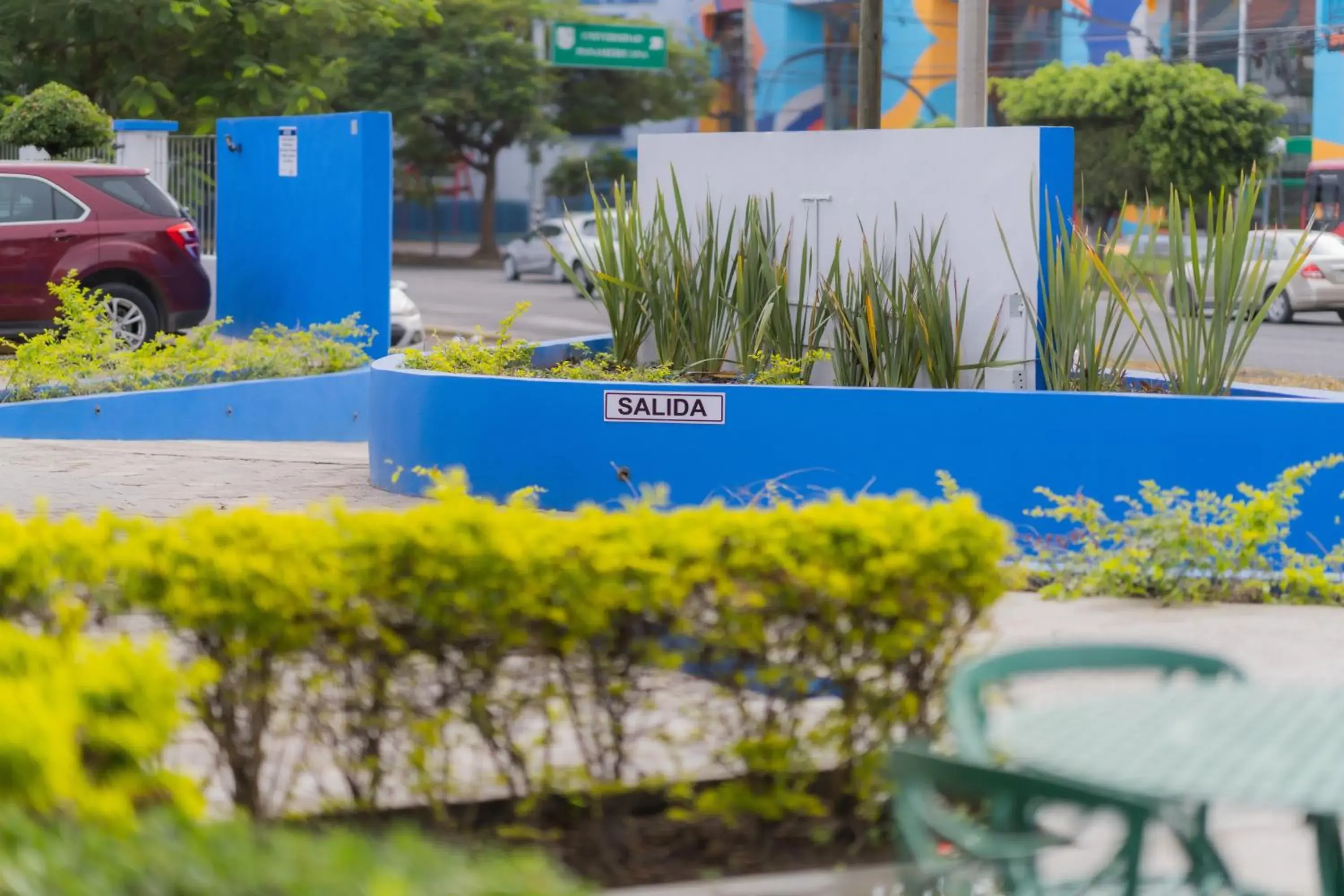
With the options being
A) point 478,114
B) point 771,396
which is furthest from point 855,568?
point 478,114

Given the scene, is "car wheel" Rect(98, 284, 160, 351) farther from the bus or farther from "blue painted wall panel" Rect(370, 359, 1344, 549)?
the bus

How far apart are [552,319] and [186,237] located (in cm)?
1276

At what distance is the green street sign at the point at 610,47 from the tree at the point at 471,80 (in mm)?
12221

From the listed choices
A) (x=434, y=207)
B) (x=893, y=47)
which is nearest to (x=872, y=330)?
(x=434, y=207)

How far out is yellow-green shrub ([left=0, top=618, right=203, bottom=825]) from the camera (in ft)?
7.47

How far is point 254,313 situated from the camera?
15531 mm

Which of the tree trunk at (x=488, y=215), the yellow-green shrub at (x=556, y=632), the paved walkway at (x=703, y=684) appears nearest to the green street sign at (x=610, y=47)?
the tree trunk at (x=488, y=215)

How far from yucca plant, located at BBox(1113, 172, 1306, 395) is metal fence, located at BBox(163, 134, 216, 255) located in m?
11.2

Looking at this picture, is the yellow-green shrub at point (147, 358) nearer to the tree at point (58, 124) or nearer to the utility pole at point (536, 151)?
the tree at point (58, 124)

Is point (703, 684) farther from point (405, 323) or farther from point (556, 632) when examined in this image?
point (405, 323)

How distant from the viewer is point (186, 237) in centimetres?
1551

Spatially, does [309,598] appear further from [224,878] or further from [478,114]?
[478,114]

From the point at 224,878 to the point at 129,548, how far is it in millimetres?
1693

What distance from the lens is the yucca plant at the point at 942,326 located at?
8852 mm
